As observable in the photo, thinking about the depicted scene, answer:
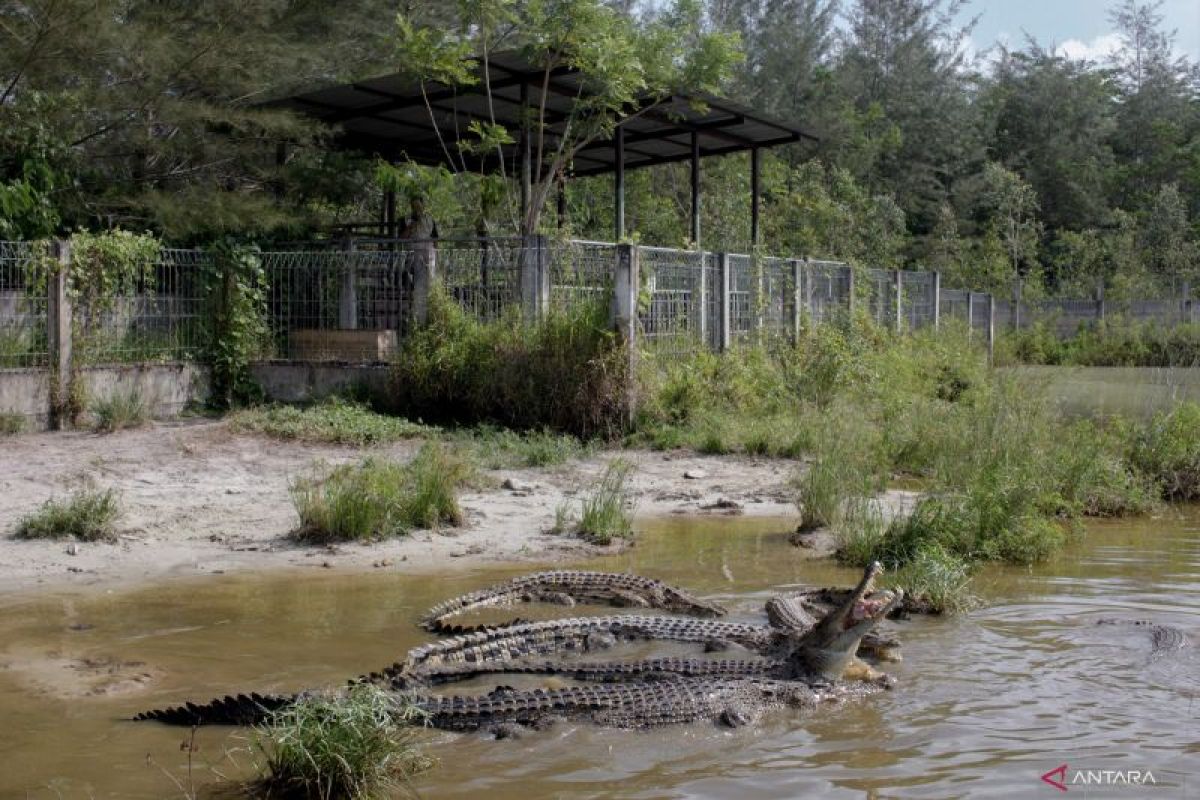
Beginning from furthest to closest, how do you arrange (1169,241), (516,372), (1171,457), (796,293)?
(1169,241), (796,293), (516,372), (1171,457)

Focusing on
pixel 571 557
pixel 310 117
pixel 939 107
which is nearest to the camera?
pixel 571 557

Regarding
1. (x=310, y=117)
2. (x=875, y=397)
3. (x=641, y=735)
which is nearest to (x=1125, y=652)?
(x=641, y=735)

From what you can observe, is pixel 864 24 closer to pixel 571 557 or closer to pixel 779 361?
pixel 779 361

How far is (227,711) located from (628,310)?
30.1 ft

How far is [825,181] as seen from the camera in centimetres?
3712

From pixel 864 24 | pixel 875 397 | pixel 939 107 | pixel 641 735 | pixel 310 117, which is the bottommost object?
pixel 641 735

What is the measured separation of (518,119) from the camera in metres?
19.1

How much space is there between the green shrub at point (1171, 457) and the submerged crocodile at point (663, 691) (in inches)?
258

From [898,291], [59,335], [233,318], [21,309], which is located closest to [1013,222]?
[898,291]

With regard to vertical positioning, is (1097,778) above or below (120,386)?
below

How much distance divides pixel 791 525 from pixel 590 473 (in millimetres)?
2566

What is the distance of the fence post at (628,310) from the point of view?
13734 millimetres

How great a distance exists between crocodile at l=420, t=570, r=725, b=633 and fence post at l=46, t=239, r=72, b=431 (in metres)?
7.87

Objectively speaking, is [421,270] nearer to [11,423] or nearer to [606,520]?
[11,423]
